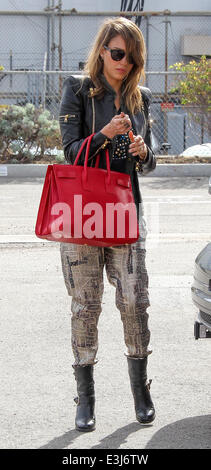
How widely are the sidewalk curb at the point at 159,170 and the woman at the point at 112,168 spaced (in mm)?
10550

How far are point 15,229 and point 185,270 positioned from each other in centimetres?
268

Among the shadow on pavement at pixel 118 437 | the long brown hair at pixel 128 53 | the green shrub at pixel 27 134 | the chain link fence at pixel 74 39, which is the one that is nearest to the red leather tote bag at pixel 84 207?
the long brown hair at pixel 128 53

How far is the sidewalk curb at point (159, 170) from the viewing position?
46.8ft

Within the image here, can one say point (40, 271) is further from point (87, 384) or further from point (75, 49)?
point (75, 49)

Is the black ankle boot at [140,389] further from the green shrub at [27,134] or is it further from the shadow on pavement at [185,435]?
the green shrub at [27,134]

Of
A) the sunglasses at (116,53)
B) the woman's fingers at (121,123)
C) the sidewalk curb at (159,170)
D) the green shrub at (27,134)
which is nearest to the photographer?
the woman's fingers at (121,123)

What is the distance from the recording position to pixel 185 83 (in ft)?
51.2

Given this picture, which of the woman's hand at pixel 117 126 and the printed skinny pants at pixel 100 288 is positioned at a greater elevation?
the woman's hand at pixel 117 126

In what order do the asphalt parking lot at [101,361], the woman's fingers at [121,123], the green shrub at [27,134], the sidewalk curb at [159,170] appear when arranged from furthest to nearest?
the green shrub at [27,134], the sidewalk curb at [159,170], the asphalt parking lot at [101,361], the woman's fingers at [121,123]

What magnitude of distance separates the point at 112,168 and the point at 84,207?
254mm

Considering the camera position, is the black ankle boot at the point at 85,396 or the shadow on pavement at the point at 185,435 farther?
the black ankle boot at the point at 85,396

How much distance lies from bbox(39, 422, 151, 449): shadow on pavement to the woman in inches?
1.8

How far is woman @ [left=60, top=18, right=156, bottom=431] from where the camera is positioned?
3639 millimetres

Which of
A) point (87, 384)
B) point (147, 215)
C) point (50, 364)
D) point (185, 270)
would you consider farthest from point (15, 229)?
point (87, 384)
